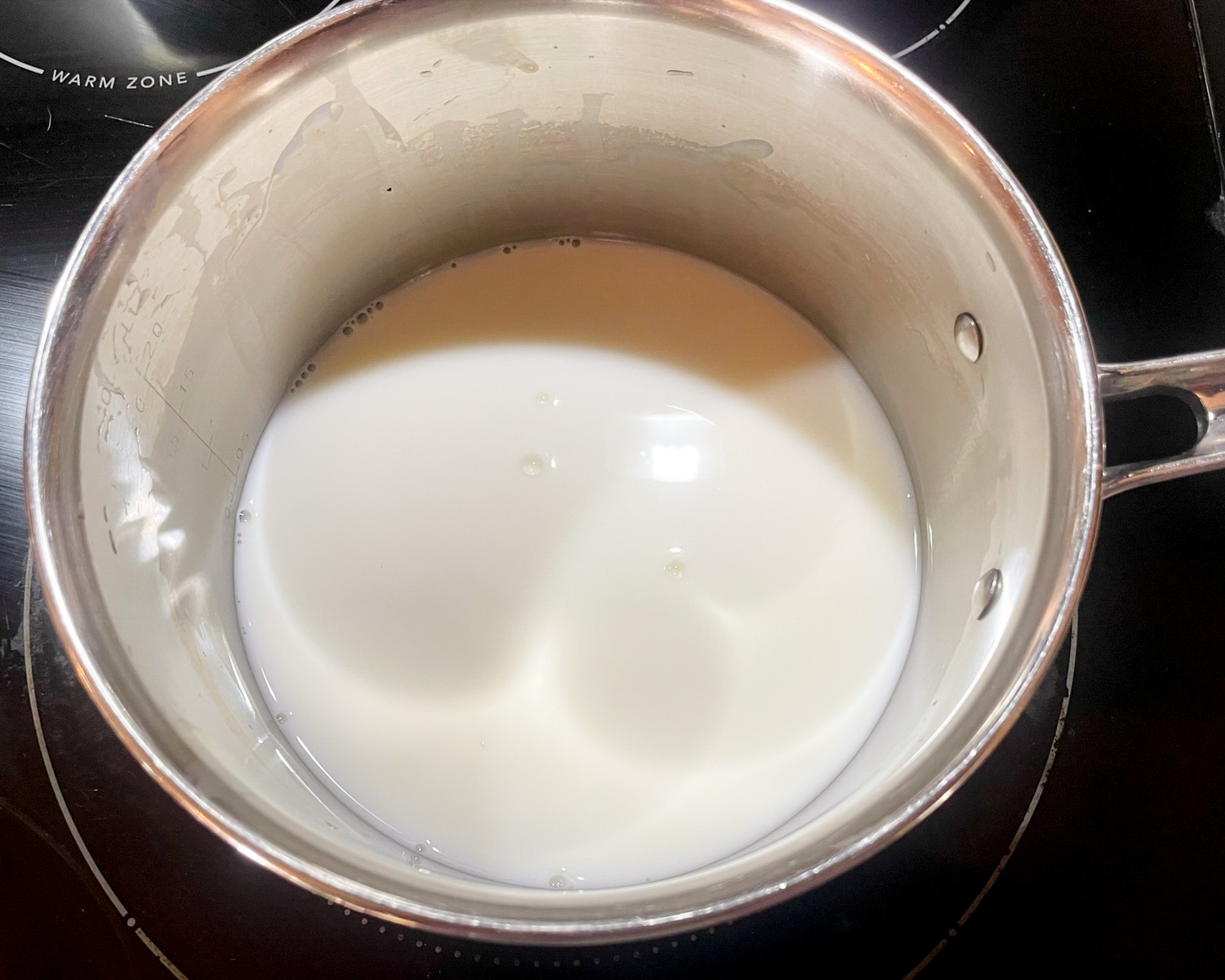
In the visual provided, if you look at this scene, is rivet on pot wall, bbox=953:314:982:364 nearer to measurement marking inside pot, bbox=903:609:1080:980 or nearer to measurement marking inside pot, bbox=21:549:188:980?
measurement marking inside pot, bbox=903:609:1080:980

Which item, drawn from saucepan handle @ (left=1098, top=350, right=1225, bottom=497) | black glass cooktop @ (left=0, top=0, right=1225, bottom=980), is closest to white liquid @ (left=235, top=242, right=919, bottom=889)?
black glass cooktop @ (left=0, top=0, right=1225, bottom=980)

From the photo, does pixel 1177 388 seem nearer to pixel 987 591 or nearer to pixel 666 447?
pixel 987 591

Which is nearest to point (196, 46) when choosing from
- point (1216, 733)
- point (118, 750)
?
point (118, 750)

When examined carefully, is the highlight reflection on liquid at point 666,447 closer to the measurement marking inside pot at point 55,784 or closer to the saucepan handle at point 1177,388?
the saucepan handle at point 1177,388

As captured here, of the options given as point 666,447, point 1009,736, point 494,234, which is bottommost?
point 1009,736

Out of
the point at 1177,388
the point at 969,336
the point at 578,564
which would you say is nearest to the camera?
the point at 1177,388

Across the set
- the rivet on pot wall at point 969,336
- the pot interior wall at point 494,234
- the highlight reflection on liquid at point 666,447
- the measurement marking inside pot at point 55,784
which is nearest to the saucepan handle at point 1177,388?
the pot interior wall at point 494,234

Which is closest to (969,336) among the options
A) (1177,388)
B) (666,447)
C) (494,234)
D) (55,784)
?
(1177,388)
